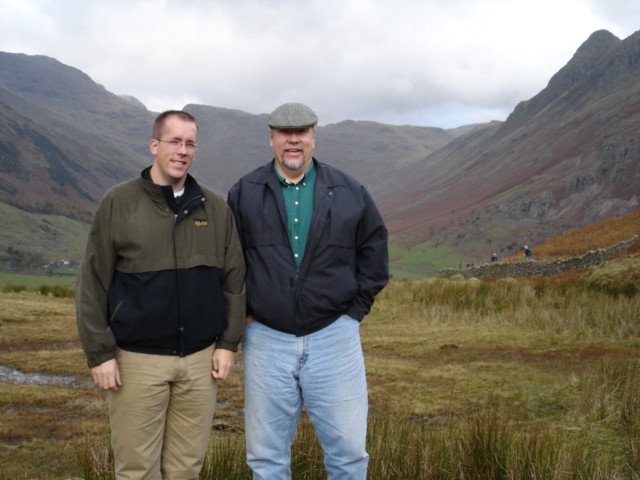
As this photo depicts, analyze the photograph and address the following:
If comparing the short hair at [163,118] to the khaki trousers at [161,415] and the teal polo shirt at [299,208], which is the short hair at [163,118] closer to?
the teal polo shirt at [299,208]

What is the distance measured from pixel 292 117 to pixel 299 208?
500mm

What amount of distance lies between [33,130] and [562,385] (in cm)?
20216

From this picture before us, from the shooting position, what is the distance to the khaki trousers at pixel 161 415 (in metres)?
3.24

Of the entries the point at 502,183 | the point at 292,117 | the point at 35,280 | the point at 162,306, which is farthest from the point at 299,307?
the point at 502,183

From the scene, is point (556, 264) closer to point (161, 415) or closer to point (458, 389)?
point (458, 389)

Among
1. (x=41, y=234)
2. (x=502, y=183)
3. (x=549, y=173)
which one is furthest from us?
(x=41, y=234)

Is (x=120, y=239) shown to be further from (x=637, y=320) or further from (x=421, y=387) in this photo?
(x=637, y=320)

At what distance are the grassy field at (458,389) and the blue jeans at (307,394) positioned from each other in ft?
2.81

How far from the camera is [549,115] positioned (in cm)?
11831

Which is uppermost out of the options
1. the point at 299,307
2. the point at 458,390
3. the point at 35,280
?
the point at 299,307

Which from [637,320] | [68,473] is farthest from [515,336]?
[68,473]

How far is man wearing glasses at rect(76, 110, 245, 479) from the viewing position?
10.5 feet

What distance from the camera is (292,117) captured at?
11.2ft

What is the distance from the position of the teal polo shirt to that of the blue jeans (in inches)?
18.1
